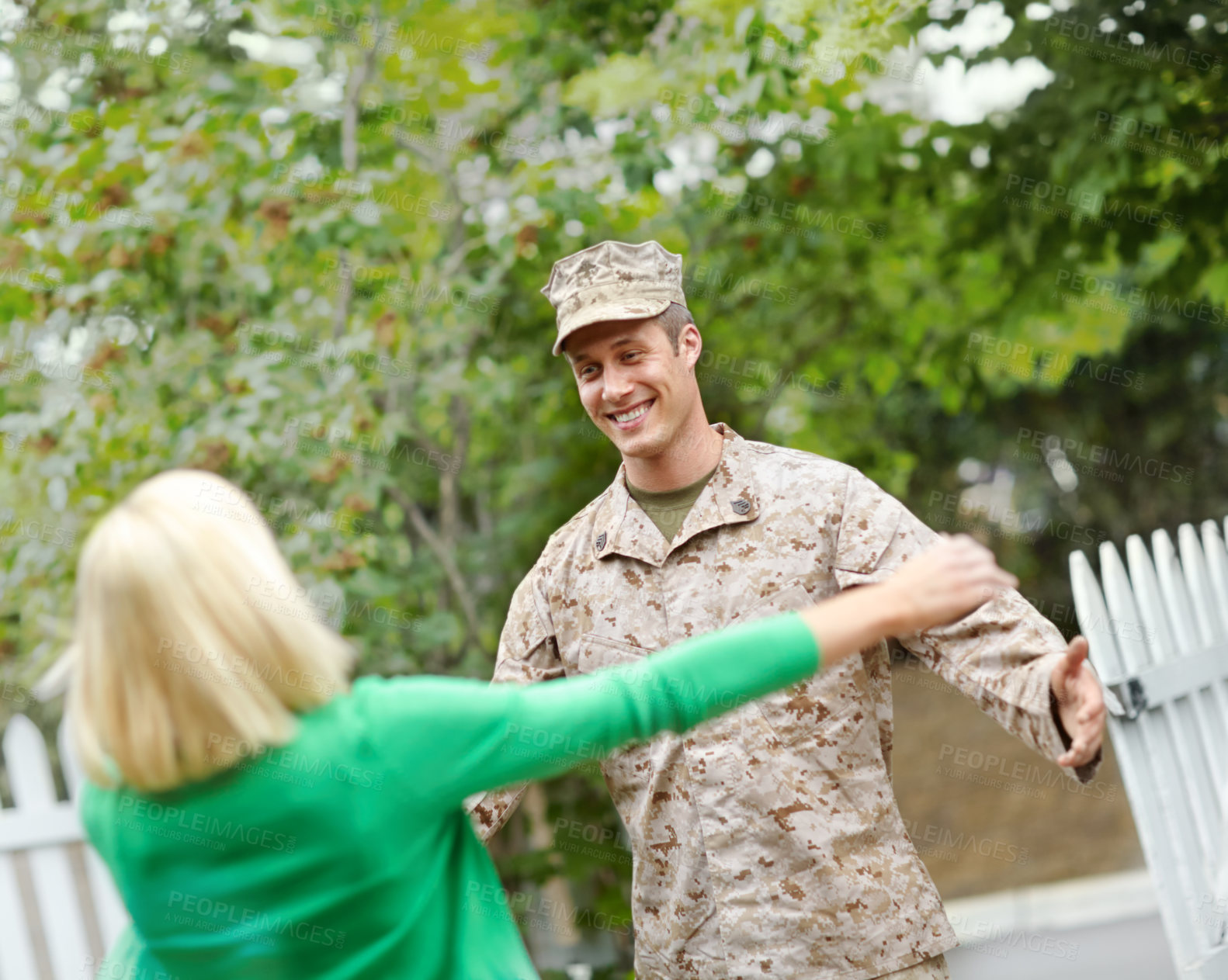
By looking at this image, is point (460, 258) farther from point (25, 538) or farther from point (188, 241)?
point (25, 538)

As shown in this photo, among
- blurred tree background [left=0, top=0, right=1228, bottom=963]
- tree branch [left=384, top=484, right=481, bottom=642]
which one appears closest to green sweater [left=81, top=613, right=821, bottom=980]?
blurred tree background [left=0, top=0, right=1228, bottom=963]

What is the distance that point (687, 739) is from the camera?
2461 mm

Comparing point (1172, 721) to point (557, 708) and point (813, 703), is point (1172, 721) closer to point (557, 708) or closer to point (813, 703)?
point (813, 703)

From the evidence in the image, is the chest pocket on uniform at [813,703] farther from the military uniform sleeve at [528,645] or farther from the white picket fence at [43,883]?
the white picket fence at [43,883]

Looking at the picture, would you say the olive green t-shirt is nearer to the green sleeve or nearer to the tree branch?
the green sleeve

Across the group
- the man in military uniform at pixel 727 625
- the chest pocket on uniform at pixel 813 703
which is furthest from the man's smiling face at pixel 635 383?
the chest pocket on uniform at pixel 813 703

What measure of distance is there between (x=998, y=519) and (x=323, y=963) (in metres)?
11.1

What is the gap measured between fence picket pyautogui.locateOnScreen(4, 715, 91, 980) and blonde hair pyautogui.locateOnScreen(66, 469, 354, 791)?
1.65 m

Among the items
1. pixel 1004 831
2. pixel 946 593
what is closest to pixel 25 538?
pixel 946 593

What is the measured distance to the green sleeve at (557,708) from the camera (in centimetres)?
153

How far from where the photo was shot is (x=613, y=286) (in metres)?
2.59

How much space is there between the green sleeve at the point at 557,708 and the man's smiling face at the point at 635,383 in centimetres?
98

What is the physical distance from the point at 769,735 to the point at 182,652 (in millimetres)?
1302

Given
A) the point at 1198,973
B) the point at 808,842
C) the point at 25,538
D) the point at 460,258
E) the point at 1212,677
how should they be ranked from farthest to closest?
the point at 460,258, the point at 25,538, the point at 1212,677, the point at 1198,973, the point at 808,842
